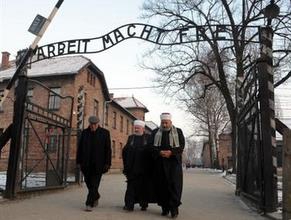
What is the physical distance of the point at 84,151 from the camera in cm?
914

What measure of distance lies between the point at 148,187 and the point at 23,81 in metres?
4.09

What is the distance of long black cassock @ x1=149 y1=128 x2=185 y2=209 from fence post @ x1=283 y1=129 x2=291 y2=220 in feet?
6.54

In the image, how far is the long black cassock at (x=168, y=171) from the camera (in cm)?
854

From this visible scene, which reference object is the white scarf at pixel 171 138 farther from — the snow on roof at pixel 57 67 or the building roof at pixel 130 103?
the building roof at pixel 130 103

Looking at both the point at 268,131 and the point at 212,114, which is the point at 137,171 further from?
the point at 212,114

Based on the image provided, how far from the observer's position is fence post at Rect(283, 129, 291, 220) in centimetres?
726

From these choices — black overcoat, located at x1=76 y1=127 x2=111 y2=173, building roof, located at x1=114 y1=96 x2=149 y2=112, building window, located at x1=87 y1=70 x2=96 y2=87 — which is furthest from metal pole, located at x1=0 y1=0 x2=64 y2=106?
building roof, located at x1=114 y1=96 x2=149 y2=112

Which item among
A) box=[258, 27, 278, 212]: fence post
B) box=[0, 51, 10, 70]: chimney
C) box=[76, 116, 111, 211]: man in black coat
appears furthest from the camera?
box=[0, 51, 10, 70]: chimney

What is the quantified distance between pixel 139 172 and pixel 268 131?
2703mm

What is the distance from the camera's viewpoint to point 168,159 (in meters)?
8.72

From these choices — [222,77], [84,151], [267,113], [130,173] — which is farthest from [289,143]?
[222,77]

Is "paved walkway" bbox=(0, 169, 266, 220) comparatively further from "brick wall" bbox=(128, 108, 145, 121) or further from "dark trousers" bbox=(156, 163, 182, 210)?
"brick wall" bbox=(128, 108, 145, 121)

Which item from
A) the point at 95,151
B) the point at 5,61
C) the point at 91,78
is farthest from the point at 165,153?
the point at 5,61

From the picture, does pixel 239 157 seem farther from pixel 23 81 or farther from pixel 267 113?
pixel 23 81
